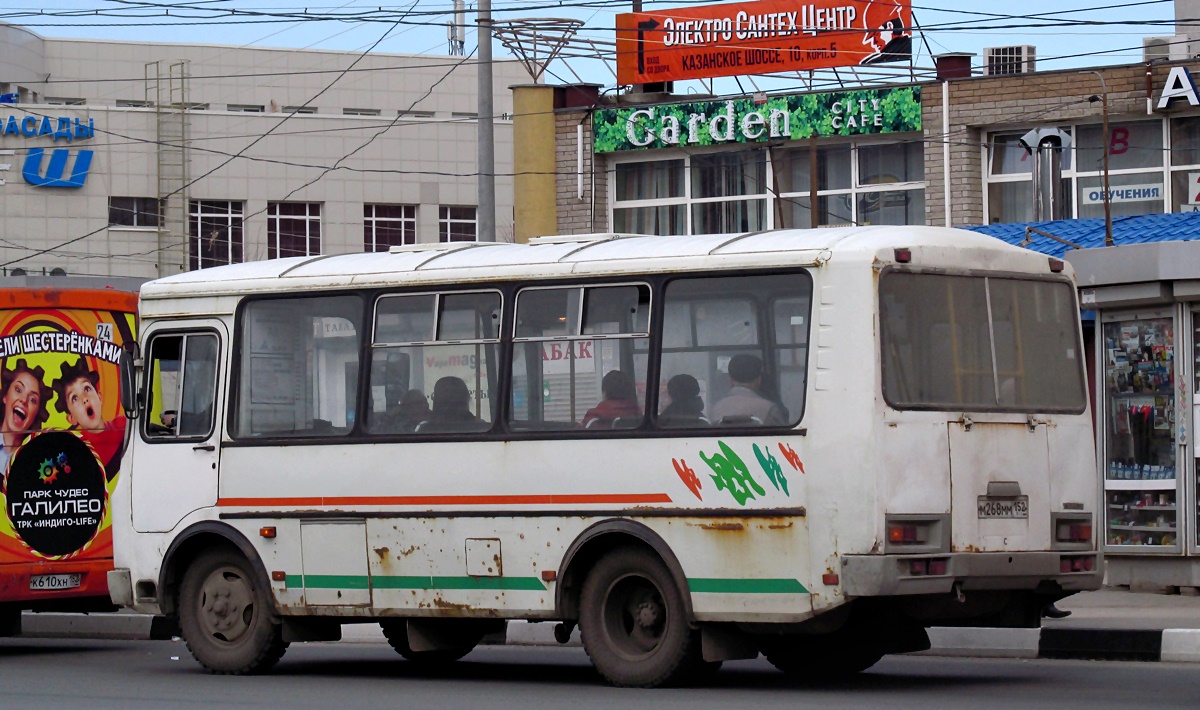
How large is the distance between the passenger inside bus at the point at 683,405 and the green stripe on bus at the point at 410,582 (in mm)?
1329

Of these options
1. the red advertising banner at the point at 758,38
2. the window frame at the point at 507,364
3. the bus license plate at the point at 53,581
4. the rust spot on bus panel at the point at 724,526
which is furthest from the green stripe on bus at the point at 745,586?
the red advertising banner at the point at 758,38

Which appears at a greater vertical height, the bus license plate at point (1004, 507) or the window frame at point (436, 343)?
the window frame at point (436, 343)

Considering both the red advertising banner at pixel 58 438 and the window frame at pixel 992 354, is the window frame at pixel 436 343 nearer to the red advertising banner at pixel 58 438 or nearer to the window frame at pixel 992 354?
the window frame at pixel 992 354

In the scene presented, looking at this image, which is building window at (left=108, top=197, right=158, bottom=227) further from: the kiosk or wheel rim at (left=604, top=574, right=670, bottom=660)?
wheel rim at (left=604, top=574, right=670, bottom=660)

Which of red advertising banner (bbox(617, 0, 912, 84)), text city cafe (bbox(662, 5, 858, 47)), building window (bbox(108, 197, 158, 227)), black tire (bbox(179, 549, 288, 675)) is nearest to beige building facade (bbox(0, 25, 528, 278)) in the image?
building window (bbox(108, 197, 158, 227))

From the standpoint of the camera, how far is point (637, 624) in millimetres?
11633

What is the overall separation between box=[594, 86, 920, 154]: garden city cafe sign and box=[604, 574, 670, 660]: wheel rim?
62.7 ft

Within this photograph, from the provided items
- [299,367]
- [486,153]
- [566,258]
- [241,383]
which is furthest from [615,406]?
[486,153]

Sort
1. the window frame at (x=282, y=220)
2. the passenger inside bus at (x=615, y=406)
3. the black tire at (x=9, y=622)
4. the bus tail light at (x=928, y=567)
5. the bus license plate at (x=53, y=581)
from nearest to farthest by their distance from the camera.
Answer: the bus tail light at (x=928, y=567)
the passenger inside bus at (x=615, y=406)
the bus license plate at (x=53, y=581)
the black tire at (x=9, y=622)
the window frame at (x=282, y=220)

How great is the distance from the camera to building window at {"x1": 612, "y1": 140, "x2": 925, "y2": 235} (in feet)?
100

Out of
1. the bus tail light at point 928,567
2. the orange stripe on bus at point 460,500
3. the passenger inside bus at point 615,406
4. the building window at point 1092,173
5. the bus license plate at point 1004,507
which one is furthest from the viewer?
the building window at point 1092,173

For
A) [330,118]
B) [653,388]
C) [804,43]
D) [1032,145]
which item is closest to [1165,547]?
[653,388]

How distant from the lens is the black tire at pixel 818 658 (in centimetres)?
1219

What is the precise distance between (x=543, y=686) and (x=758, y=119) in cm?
1977
